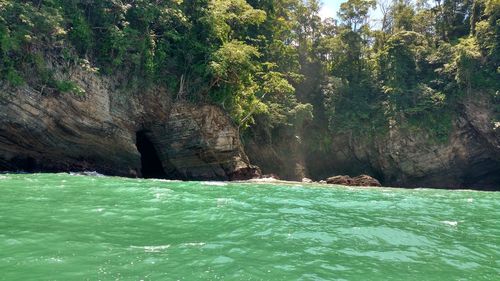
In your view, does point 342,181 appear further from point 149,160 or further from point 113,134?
point 113,134

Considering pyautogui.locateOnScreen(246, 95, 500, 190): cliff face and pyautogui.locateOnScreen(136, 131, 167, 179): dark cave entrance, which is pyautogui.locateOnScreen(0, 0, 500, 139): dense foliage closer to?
pyautogui.locateOnScreen(246, 95, 500, 190): cliff face

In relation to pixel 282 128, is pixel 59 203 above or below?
below

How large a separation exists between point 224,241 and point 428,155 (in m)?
27.7

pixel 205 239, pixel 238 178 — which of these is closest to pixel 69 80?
pixel 238 178

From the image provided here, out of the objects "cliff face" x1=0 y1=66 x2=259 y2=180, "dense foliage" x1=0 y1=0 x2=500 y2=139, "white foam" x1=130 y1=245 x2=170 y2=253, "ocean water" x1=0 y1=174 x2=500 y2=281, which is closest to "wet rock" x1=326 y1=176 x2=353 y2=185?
"cliff face" x1=0 y1=66 x2=259 y2=180

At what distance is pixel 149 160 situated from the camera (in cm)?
2453

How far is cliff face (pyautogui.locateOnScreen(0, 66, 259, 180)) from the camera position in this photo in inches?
691

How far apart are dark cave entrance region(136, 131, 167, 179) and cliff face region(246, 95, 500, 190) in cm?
790

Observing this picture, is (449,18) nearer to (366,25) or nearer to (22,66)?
(366,25)

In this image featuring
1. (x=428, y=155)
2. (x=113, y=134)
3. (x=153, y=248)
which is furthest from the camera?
(x=428, y=155)

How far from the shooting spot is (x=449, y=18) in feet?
111

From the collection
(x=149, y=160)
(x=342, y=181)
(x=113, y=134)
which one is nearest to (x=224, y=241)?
(x=113, y=134)

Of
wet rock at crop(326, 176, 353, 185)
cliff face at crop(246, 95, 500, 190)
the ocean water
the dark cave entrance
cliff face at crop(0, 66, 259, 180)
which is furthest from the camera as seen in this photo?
cliff face at crop(246, 95, 500, 190)

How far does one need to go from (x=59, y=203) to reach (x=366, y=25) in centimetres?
3433
